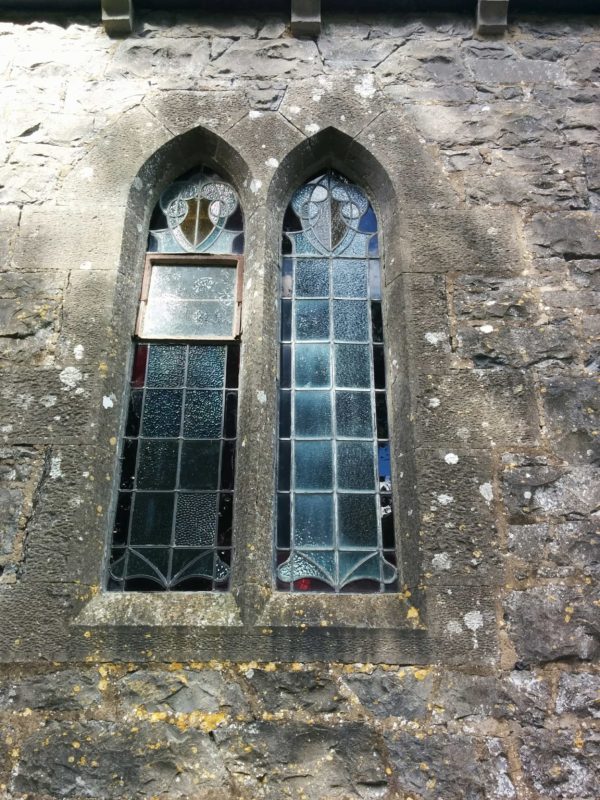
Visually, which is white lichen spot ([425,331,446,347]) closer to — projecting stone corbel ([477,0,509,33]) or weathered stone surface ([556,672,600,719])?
weathered stone surface ([556,672,600,719])

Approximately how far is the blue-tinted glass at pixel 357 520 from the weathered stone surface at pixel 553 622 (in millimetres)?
694

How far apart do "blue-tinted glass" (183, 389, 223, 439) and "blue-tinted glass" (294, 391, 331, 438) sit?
40cm

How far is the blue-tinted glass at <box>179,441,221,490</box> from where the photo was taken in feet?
11.0

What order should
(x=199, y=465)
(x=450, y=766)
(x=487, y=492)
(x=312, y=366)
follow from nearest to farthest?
(x=450, y=766)
(x=487, y=492)
(x=199, y=465)
(x=312, y=366)

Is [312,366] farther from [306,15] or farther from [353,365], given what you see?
[306,15]

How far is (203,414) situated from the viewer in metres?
3.52

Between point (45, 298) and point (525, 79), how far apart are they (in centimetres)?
311

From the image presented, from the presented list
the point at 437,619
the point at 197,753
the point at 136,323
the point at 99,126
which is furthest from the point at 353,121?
the point at 197,753

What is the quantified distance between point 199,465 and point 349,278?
138 cm

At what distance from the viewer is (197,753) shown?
2.69 metres

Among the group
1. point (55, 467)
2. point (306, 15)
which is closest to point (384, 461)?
point (55, 467)

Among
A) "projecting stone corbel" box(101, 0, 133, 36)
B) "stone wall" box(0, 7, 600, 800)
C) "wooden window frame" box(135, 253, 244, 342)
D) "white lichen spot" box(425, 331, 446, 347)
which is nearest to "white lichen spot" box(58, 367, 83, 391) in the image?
"stone wall" box(0, 7, 600, 800)

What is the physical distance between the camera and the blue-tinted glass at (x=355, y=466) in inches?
133

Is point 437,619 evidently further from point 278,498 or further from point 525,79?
point 525,79
